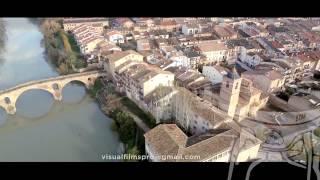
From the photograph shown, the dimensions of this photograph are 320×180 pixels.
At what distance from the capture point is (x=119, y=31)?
5555mm

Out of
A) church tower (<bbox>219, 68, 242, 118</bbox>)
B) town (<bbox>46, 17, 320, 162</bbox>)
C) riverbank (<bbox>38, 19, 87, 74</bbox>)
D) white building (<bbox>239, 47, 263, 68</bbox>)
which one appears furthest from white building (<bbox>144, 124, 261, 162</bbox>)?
riverbank (<bbox>38, 19, 87, 74</bbox>)

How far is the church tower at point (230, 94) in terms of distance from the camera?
122 inches

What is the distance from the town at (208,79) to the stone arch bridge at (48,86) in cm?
24

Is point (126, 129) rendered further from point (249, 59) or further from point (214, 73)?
point (249, 59)

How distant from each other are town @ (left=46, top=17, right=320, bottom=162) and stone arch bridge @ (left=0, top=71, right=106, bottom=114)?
239 mm

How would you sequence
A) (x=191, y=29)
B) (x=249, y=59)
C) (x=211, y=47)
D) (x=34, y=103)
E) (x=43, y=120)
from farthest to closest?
(x=191, y=29), (x=211, y=47), (x=249, y=59), (x=34, y=103), (x=43, y=120)

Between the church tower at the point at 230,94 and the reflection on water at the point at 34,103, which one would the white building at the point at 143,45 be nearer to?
the reflection on water at the point at 34,103

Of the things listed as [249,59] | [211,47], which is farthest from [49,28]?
[249,59]

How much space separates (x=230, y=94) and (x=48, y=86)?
2190mm

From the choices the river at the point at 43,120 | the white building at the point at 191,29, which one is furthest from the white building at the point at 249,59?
the river at the point at 43,120

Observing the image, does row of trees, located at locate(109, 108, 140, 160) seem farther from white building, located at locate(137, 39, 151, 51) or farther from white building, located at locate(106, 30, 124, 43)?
white building, located at locate(106, 30, 124, 43)

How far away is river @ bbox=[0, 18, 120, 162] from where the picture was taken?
2.98m

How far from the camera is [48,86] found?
13.2ft
